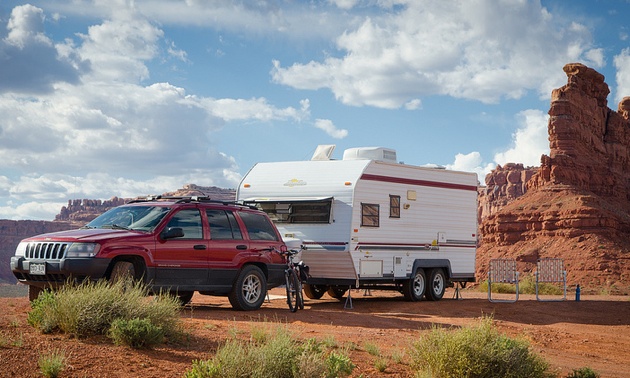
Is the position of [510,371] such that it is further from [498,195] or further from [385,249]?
[498,195]

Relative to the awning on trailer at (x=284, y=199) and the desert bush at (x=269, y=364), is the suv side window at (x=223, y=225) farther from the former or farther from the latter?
the desert bush at (x=269, y=364)

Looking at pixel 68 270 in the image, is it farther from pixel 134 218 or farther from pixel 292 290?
pixel 292 290

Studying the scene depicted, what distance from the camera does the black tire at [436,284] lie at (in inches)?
787

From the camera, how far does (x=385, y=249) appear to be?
18219mm

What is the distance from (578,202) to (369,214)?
49.2 meters

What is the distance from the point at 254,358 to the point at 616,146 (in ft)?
252

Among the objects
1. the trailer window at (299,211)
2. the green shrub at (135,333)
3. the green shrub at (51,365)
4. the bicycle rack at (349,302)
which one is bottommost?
the green shrub at (51,365)

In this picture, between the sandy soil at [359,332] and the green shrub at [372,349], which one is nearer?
the sandy soil at [359,332]

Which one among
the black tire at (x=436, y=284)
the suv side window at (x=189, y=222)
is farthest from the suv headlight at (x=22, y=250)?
the black tire at (x=436, y=284)

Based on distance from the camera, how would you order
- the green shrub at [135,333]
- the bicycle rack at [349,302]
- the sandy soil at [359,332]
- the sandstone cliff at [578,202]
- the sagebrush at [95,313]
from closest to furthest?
the sandy soil at [359,332]
the green shrub at [135,333]
the sagebrush at [95,313]
the bicycle rack at [349,302]
the sandstone cliff at [578,202]

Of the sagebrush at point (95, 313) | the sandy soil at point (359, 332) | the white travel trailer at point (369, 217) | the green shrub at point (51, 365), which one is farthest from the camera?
the white travel trailer at point (369, 217)

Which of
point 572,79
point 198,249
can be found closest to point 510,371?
point 198,249

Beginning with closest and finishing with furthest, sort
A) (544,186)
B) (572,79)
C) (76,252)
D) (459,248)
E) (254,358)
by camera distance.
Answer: (254,358) < (76,252) < (459,248) < (544,186) < (572,79)

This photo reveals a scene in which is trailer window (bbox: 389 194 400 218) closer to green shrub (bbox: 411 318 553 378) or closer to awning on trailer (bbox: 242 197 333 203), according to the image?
awning on trailer (bbox: 242 197 333 203)
